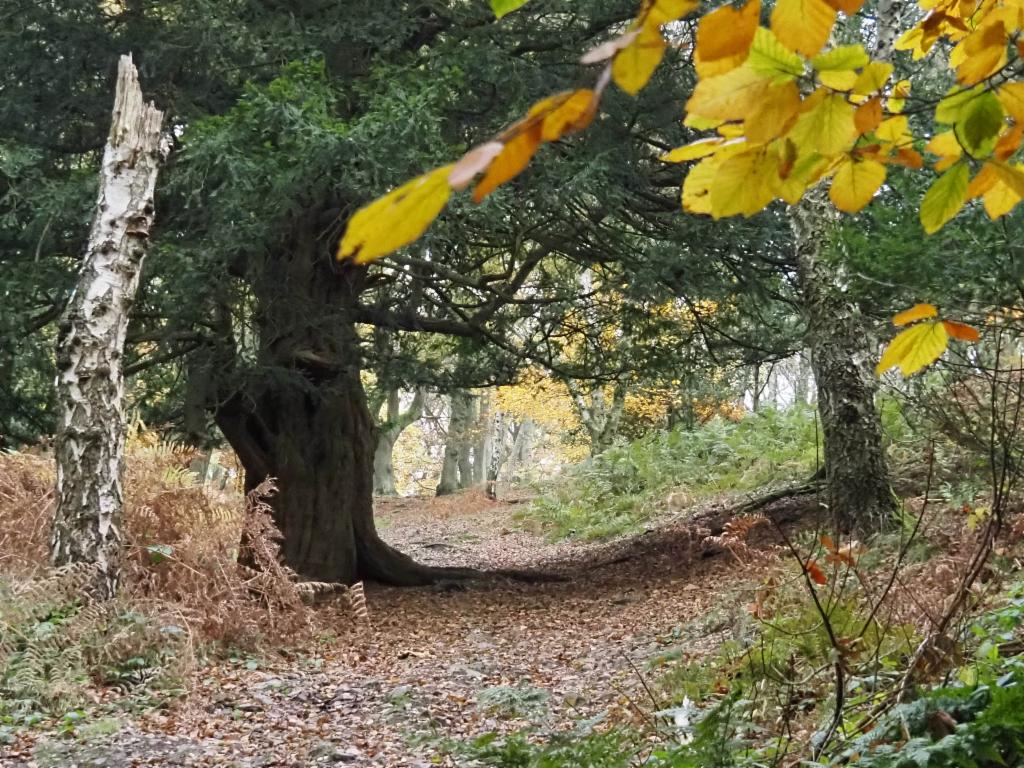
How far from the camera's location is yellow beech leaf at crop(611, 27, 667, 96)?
839mm

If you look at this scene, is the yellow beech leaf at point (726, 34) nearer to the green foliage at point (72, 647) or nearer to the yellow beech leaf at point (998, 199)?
the yellow beech leaf at point (998, 199)

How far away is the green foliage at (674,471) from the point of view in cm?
1504

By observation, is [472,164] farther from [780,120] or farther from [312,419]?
[312,419]

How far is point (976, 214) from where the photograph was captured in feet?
19.0

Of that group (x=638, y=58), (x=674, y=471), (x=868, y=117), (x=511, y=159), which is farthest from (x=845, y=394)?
(x=674, y=471)

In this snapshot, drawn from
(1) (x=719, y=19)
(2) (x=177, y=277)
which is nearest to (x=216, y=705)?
(2) (x=177, y=277)

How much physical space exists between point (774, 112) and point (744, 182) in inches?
7.1

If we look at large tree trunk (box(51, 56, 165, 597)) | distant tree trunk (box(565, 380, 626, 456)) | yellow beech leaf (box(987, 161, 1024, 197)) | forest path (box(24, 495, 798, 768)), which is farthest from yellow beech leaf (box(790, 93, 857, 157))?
distant tree trunk (box(565, 380, 626, 456))

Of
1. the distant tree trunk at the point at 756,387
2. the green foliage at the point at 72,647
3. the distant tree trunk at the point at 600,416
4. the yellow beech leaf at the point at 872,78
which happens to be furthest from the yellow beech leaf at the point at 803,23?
the distant tree trunk at the point at 600,416

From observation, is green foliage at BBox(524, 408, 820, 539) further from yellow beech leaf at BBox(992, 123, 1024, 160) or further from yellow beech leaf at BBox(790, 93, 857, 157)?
yellow beech leaf at BBox(790, 93, 857, 157)

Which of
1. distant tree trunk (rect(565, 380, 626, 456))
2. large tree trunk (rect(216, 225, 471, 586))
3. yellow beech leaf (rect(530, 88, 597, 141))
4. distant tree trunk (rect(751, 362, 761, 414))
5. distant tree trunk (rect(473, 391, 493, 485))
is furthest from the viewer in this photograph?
distant tree trunk (rect(473, 391, 493, 485))

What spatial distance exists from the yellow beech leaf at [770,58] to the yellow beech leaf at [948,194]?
0.47 metres

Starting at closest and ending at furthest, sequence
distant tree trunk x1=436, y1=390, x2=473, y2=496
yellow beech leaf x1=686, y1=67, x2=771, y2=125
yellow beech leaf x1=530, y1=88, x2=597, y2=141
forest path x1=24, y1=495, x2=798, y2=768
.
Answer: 1. yellow beech leaf x1=530, y1=88, x2=597, y2=141
2. yellow beech leaf x1=686, y1=67, x2=771, y2=125
3. forest path x1=24, y1=495, x2=798, y2=768
4. distant tree trunk x1=436, y1=390, x2=473, y2=496

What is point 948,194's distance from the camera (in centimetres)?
145
